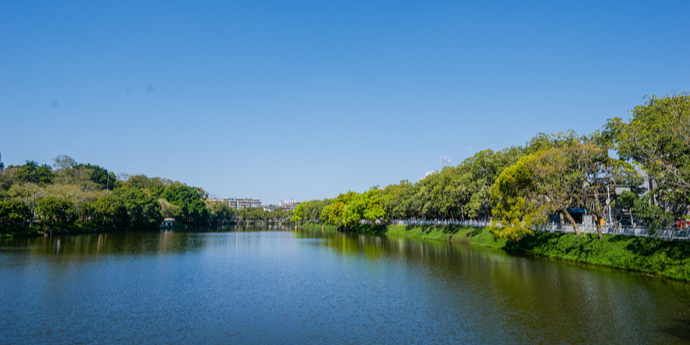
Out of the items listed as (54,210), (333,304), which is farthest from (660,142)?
(54,210)

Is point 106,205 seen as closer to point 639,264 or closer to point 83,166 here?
point 83,166

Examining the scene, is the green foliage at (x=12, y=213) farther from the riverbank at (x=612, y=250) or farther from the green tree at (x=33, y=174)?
the riverbank at (x=612, y=250)

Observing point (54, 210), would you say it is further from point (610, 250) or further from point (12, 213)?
point (610, 250)

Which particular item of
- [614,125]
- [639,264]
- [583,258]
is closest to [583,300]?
[639,264]

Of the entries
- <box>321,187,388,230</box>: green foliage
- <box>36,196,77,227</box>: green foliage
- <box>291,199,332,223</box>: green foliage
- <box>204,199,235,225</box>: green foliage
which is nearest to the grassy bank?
<box>321,187,388,230</box>: green foliage

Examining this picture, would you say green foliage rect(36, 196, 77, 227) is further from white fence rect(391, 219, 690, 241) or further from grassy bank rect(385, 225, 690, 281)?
white fence rect(391, 219, 690, 241)

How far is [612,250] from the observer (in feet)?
114

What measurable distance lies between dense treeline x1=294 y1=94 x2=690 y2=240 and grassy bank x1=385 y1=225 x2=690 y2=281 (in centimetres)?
190

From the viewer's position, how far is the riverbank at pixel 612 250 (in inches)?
1128

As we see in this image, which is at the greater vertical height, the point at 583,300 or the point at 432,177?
the point at 432,177

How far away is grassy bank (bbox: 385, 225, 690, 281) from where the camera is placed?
28.7m

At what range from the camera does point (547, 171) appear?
39.2m

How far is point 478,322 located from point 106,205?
89296 millimetres

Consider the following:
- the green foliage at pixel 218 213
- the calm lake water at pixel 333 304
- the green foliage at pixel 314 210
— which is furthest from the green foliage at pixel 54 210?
the green foliage at pixel 314 210
